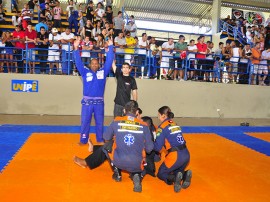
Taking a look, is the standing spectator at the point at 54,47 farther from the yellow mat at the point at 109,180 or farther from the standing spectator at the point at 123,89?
the yellow mat at the point at 109,180

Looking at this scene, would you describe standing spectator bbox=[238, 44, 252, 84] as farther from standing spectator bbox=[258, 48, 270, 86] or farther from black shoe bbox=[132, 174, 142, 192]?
black shoe bbox=[132, 174, 142, 192]

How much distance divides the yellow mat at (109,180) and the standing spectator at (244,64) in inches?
277

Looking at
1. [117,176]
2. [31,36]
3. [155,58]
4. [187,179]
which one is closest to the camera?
[187,179]

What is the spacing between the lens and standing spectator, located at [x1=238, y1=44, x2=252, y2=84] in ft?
40.6

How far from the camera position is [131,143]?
13.3ft

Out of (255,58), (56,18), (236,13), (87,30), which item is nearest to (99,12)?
(56,18)

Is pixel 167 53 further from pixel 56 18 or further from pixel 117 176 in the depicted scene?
pixel 117 176

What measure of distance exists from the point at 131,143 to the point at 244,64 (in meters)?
10.5

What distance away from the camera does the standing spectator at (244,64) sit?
1236cm

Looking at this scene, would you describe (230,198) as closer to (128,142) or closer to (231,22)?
(128,142)

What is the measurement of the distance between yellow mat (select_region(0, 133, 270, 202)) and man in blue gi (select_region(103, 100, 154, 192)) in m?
0.32

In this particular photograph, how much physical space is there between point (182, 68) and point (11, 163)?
27.7ft

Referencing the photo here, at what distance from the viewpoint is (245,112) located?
12.9 m

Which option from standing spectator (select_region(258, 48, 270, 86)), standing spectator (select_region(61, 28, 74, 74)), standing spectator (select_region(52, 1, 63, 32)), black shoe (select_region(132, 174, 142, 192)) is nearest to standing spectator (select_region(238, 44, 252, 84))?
standing spectator (select_region(258, 48, 270, 86))
